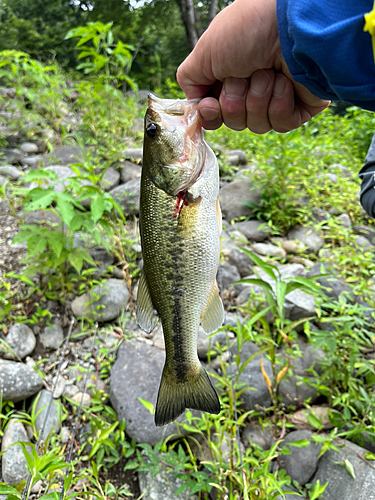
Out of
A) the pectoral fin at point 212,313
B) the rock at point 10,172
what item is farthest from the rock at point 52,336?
the rock at point 10,172

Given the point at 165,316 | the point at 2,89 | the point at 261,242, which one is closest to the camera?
the point at 165,316

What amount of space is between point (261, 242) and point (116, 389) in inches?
98.3

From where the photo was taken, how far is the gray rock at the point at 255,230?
410 cm

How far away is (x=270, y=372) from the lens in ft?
8.53

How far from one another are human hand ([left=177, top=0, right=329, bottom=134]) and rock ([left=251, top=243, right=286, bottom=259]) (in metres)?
2.34

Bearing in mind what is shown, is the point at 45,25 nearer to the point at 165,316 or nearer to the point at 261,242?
the point at 261,242

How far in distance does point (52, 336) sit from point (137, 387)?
1030mm

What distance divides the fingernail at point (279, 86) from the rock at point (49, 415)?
2.49 metres

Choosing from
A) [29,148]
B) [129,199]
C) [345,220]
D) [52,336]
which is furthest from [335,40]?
[29,148]

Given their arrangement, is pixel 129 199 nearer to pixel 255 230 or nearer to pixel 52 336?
pixel 255 230

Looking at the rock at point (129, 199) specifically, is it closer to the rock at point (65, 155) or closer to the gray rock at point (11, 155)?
the rock at point (65, 155)

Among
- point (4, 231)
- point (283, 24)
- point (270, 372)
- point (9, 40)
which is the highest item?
point (9, 40)

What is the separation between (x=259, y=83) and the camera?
137 centimetres

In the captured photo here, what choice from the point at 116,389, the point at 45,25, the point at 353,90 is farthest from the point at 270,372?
the point at 45,25
